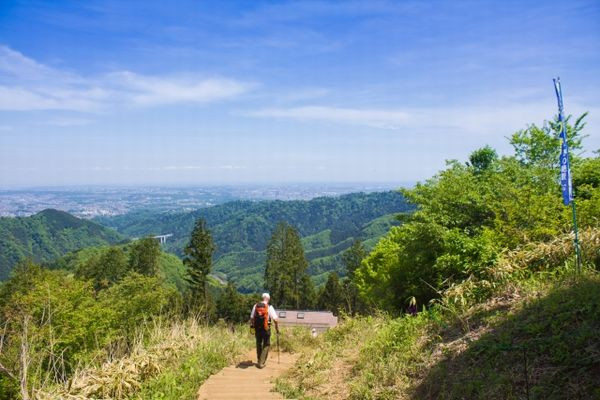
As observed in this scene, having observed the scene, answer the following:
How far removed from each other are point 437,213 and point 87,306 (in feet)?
40.0

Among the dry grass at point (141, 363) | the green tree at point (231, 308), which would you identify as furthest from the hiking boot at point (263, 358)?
the green tree at point (231, 308)

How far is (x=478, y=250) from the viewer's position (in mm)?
8219

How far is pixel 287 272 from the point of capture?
4947cm

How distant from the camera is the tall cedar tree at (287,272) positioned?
1938 inches

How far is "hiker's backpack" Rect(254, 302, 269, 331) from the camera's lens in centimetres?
777

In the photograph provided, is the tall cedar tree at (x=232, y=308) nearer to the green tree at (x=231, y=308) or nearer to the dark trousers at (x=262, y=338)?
the green tree at (x=231, y=308)

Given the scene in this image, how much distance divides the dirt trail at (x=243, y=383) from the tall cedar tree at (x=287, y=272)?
41482mm

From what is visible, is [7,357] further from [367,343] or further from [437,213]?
[437,213]

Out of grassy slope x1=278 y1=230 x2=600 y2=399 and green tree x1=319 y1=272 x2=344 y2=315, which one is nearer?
grassy slope x1=278 y1=230 x2=600 y2=399

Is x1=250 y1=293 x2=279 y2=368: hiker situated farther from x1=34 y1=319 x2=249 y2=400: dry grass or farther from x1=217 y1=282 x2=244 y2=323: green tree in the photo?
x1=217 y1=282 x2=244 y2=323: green tree

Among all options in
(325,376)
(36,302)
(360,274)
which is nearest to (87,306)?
(36,302)

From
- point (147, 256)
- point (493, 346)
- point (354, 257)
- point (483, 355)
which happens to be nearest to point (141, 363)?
point (483, 355)

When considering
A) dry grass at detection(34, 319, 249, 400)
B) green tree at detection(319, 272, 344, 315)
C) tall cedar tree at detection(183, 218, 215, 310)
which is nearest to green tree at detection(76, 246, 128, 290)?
tall cedar tree at detection(183, 218, 215, 310)

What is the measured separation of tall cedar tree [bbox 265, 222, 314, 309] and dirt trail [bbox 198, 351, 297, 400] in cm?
4148
